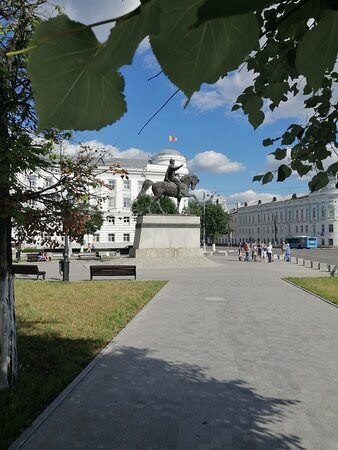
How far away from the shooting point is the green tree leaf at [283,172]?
110 inches

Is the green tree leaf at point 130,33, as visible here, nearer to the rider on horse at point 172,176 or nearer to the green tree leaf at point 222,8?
the green tree leaf at point 222,8

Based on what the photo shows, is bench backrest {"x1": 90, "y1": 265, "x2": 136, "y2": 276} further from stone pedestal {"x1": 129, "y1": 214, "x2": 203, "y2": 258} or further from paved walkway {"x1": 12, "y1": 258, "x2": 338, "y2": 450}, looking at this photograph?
paved walkway {"x1": 12, "y1": 258, "x2": 338, "y2": 450}

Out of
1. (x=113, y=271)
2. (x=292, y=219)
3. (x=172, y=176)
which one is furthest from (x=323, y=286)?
(x=292, y=219)

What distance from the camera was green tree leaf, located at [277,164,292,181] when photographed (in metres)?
2.80

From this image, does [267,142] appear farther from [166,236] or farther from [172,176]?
[172,176]

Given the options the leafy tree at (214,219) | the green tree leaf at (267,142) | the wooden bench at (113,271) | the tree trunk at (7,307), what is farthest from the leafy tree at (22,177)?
the leafy tree at (214,219)

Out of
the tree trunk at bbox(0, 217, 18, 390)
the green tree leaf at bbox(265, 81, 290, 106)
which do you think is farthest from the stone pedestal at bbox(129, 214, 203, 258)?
the green tree leaf at bbox(265, 81, 290, 106)

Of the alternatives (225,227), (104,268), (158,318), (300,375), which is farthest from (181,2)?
(225,227)

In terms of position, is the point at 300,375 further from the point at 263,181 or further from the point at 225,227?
the point at 225,227

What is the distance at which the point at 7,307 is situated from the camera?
6.30m

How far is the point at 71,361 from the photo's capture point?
7.21 metres

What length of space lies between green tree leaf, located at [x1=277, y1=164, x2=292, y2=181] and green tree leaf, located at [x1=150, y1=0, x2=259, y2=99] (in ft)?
7.44

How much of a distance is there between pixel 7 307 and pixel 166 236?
2494 centimetres

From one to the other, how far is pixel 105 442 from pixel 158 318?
280 inches
